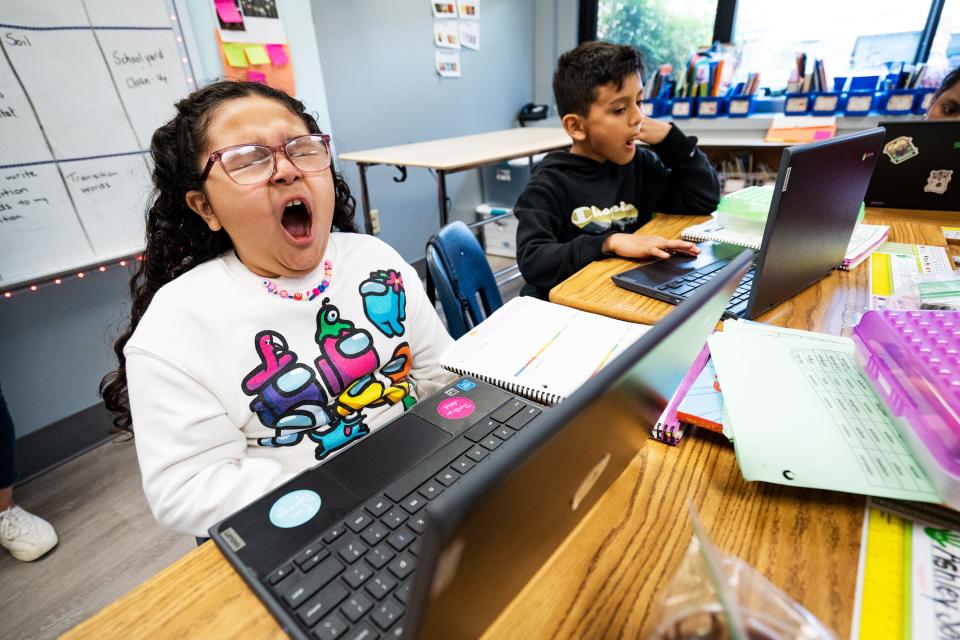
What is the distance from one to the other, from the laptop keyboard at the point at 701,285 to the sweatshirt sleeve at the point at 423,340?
0.44 m

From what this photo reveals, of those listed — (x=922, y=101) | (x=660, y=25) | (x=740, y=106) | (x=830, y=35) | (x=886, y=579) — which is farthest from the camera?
(x=660, y=25)

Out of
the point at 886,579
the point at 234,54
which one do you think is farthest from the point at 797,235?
the point at 234,54

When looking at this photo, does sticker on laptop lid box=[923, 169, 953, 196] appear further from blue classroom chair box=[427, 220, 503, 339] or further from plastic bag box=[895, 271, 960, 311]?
blue classroom chair box=[427, 220, 503, 339]

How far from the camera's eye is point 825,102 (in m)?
2.76

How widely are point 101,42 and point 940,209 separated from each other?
97.3 inches

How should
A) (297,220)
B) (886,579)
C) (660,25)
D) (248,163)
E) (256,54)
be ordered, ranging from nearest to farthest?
(886,579)
(248,163)
(297,220)
(256,54)
(660,25)

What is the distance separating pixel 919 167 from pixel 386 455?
158 cm

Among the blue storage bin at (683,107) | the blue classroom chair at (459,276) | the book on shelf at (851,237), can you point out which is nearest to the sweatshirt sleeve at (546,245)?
the blue classroom chair at (459,276)

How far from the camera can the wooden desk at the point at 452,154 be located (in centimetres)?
215

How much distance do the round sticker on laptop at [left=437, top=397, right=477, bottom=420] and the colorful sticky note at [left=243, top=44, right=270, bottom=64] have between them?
1.93 m

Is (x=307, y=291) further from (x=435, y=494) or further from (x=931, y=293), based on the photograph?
(x=931, y=293)

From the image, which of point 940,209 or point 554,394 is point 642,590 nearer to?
point 554,394

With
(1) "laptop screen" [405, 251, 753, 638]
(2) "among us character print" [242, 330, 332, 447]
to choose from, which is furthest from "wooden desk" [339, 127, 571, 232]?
(1) "laptop screen" [405, 251, 753, 638]

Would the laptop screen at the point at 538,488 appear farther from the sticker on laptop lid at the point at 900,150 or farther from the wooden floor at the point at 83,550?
the wooden floor at the point at 83,550
